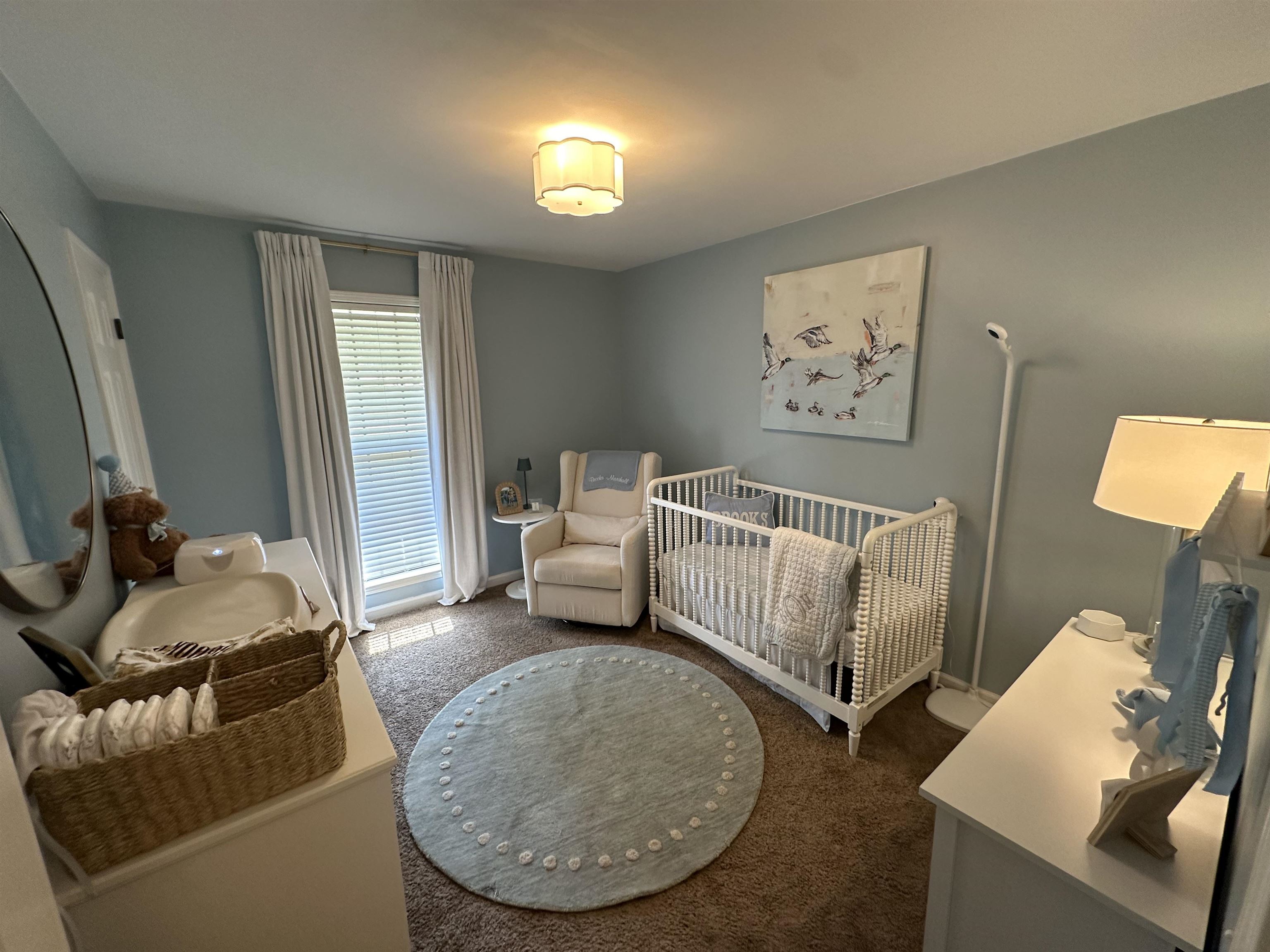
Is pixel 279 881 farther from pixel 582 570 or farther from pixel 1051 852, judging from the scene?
pixel 582 570

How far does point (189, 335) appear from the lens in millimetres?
2588

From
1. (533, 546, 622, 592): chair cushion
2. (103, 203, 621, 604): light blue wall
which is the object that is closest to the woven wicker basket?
(533, 546, 622, 592): chair cushion

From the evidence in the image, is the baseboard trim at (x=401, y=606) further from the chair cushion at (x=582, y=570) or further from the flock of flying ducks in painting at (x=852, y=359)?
the flock of flying ducks in painting at (x=852, y=359)

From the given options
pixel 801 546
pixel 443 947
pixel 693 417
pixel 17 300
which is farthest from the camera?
pixel 693 417

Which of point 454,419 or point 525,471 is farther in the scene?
point 525,471

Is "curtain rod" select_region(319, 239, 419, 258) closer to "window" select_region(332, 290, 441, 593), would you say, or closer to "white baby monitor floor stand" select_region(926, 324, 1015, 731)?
"window" select_region(332, 290, 441, 593)

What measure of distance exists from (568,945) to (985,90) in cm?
271

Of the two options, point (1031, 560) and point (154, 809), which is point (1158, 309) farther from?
point (154, 809)

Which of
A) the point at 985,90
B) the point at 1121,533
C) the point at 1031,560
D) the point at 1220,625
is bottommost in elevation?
the point at 1031,560

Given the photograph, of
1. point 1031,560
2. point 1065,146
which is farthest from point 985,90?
point 1031,560

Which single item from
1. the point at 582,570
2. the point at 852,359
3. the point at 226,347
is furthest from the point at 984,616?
the point at 226,347

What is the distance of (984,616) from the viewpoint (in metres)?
2.23

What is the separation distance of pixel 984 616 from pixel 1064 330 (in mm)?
1206

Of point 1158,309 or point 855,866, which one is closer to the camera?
point 855,866
